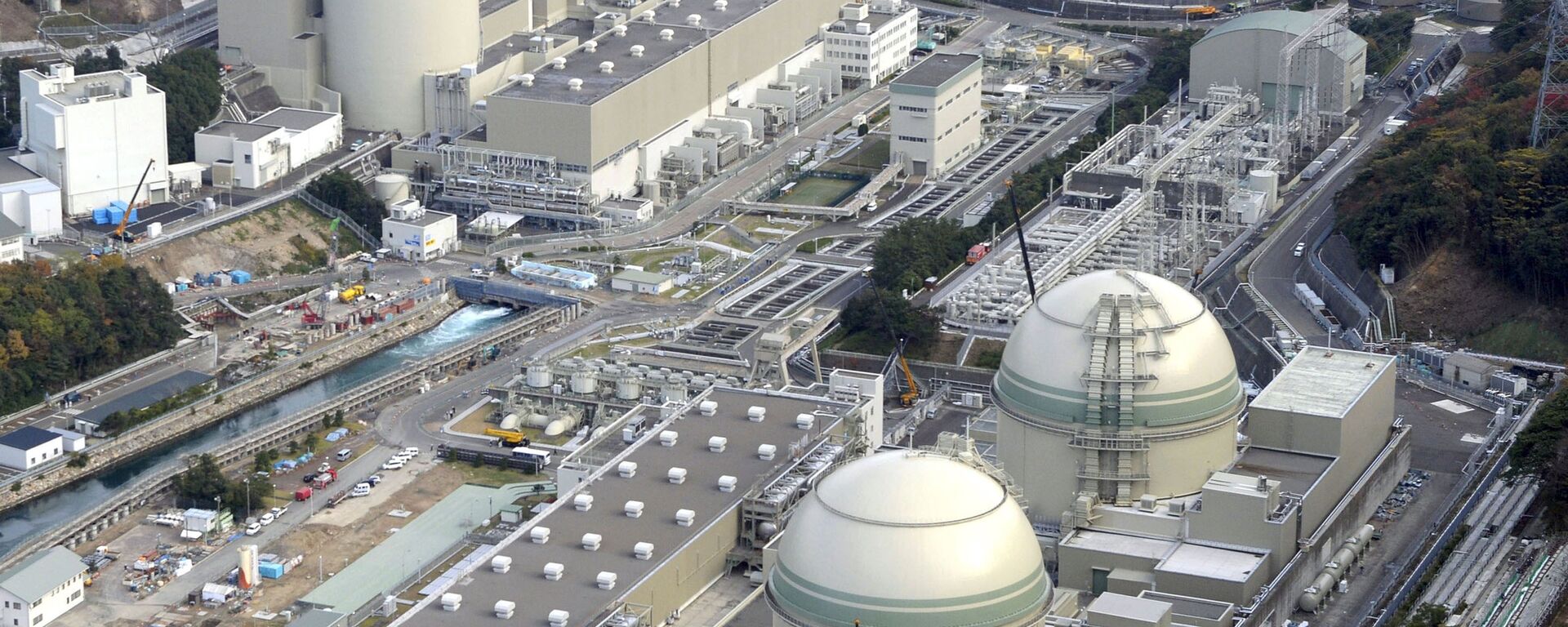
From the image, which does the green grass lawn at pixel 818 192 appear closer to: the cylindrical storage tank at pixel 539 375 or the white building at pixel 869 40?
the white building at pixel 869 40

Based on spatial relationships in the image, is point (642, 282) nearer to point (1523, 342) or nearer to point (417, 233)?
point (417, 233)

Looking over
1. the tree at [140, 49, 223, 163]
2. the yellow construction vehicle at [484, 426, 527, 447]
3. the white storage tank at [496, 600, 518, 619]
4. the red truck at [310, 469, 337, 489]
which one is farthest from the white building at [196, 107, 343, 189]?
the white storage tank at [496, 600, 518, 619]

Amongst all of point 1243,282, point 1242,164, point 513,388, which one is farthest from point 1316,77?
point 513,388

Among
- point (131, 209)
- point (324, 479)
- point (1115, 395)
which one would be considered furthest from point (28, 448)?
point (1115, 395)

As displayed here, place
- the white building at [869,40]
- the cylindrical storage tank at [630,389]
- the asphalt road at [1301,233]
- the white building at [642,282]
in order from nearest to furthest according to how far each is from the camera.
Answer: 1. the cylindrical storage tank at [630,389]
2. the asphalt road at [1301,233]
3. the white building at [642,282]
4. the white building at [869,40]

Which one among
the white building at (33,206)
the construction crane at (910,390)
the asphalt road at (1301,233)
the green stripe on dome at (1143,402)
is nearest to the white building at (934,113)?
the asphalt road at (1301,233)

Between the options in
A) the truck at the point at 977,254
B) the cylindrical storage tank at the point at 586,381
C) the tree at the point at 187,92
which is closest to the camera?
the cylindrical storage tank at the point at 586,381
